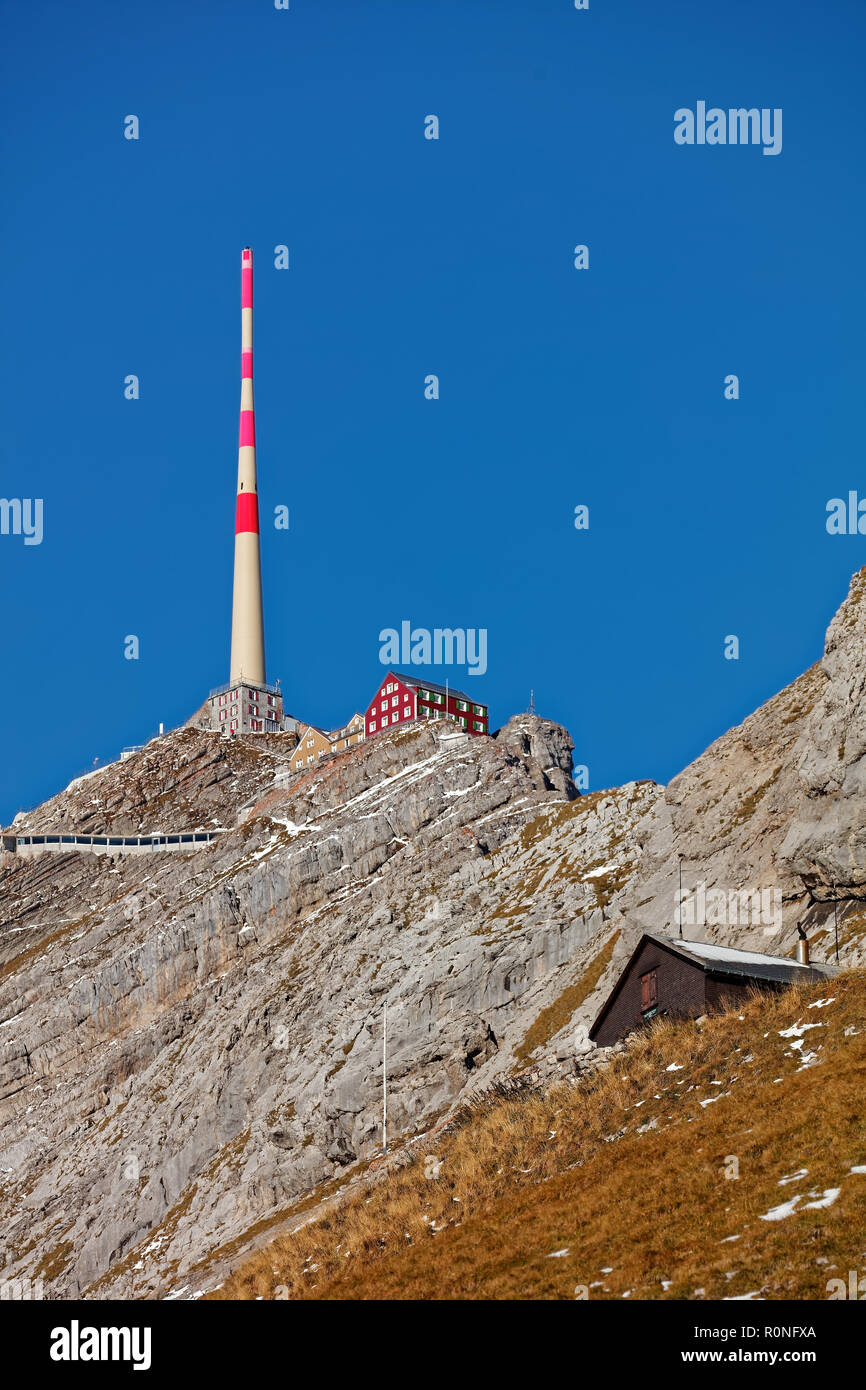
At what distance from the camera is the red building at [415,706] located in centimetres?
16250

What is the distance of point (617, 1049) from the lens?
48.5 metres

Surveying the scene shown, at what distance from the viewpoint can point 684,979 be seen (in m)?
47.2

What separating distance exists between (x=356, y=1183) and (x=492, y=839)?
146 ft

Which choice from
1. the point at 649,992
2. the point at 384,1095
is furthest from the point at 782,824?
the point at 384,1095

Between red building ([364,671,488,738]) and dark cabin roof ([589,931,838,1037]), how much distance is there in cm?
11027

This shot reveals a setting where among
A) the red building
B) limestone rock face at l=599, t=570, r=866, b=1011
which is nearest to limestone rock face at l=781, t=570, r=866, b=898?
limestone rock face at l=599, t=570, r=866, b=1011

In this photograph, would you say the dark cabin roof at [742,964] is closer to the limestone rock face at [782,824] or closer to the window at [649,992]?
the window at [649,992]

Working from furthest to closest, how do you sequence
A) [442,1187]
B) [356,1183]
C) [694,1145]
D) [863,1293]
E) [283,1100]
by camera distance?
[283,1100], [356,1183], [442,1187], [694,1145], [863,1293]

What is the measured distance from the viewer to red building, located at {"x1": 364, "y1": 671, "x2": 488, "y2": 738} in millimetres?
162500

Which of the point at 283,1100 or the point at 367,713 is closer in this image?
the point at 283,1100

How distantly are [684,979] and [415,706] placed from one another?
115219mm

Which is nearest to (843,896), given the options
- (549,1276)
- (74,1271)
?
(549,1276)

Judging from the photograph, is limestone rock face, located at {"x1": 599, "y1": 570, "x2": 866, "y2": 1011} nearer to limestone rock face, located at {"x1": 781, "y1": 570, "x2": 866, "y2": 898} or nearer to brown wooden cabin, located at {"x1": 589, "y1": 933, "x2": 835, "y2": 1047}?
limestone rock face, located at {"x1": 781, "y1": 570, "x2": 866, "y2": 898}

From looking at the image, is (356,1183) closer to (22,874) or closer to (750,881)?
(750,881)
